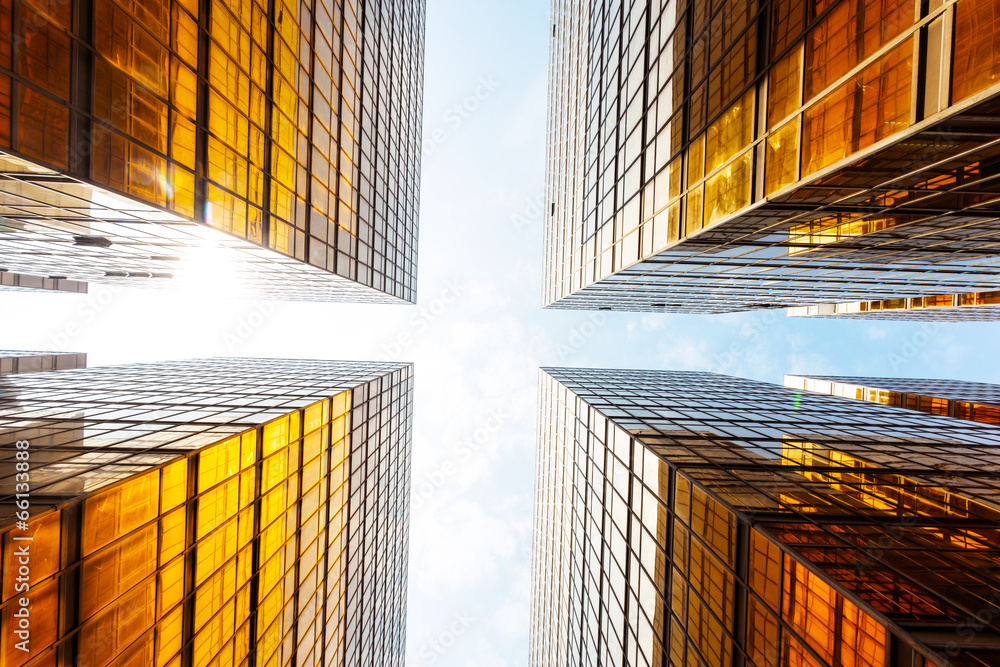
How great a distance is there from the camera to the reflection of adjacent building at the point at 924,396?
3925 centimetres

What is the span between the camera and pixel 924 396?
44.4m

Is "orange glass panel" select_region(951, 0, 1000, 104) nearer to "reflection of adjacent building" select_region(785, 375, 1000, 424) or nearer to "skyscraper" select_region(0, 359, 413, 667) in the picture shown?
"skyscraper" select_region(0, 359, 413, 667)

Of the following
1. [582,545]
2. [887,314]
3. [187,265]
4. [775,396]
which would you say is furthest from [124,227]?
[887,314]

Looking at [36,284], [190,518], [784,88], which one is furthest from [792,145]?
[36,284]

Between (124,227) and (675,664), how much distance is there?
22.7 meters

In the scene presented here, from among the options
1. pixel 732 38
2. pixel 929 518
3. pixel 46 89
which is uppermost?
pixel 732 38

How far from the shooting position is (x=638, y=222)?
18625 millimetres

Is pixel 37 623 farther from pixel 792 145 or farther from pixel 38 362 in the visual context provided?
pixel 38 362

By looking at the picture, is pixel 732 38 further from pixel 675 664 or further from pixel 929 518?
pixel 675 664

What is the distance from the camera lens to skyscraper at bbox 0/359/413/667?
368 inches

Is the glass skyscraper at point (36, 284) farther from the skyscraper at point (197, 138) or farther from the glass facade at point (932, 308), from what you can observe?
the glass facade at point (932, 308)

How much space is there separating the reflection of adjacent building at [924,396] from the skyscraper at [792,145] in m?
21.5

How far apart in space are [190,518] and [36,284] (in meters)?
42.0

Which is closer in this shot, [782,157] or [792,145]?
[792,145]
